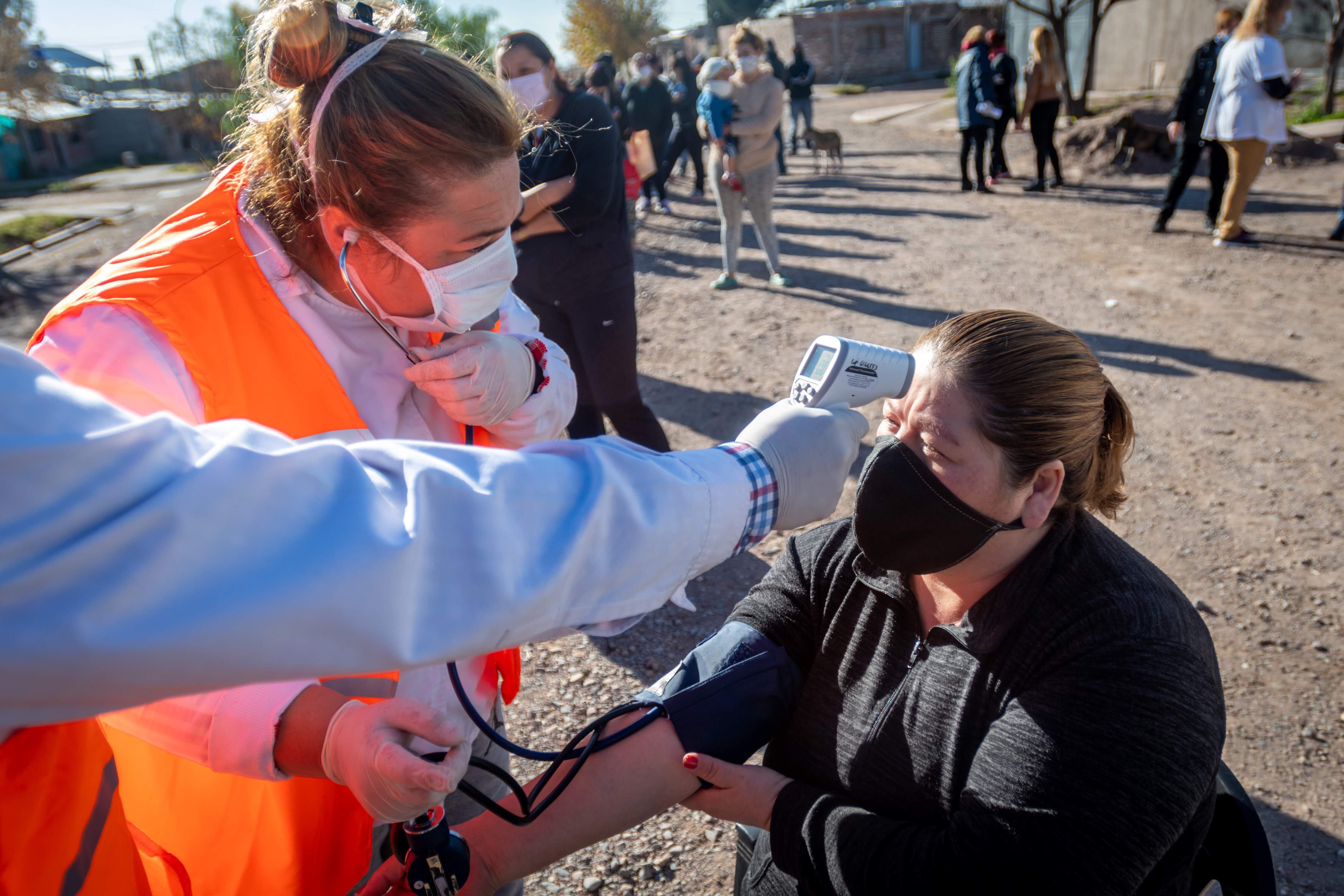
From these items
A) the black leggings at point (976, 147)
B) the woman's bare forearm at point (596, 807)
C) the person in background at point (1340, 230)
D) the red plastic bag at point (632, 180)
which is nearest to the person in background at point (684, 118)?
the black leggings at point (976, 147)

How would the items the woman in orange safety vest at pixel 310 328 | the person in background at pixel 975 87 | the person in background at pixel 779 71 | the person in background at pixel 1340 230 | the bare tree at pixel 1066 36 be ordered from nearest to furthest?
1. the woman in orange safety vest at pixel 310 328
2. the person in background at pixel 1340 230
3. the person in background at pixel 975 87
4. the person in background at pixel 779 71
5. the bare tree at pixel 1066 36

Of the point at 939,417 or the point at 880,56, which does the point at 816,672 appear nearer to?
the point at 939,417

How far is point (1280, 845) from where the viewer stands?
2.26m

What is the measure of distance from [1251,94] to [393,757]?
8.07 meters

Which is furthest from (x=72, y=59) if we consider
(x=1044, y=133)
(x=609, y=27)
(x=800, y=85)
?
(x=1044, y=133)

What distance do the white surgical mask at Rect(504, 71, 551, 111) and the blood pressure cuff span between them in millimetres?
3010

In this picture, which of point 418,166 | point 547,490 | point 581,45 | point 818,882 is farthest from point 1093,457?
point 581,45

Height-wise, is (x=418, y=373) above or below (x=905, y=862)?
above

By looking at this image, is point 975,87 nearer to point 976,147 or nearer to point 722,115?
point 976,147

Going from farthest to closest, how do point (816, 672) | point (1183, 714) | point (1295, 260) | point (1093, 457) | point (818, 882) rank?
point (1295, 260) → point (816, 672) → point (1093, 457) → point (818, 882) → point (1183, 714)

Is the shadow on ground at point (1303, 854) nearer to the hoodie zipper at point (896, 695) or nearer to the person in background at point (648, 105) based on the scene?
the hoodie zipper at point (896, 695)

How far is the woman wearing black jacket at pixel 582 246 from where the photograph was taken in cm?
373

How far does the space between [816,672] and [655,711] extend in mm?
358

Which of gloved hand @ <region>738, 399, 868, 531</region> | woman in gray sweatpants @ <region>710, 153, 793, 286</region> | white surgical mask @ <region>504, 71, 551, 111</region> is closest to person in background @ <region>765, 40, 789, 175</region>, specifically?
woman in gray sweatpants @ <region>710, 153, 793, 286</region>
